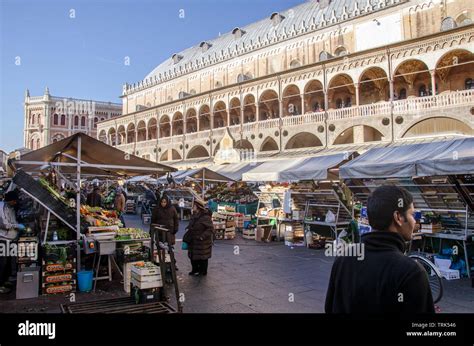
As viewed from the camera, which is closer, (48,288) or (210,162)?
(48,288)

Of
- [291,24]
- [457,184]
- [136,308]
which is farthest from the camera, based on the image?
[291,24]

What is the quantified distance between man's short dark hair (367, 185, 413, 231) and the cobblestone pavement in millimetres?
3760

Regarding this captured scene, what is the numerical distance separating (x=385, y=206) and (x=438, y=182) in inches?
297

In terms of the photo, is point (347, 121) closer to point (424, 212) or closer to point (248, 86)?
point (248, 86)

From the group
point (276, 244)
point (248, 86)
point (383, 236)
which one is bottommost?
point (276, 244)

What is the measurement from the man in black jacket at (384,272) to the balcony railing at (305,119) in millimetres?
25386

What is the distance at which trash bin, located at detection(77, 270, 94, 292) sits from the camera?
22.0 feet

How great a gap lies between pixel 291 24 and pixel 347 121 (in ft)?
56.3

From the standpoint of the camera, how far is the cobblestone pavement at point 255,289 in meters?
5.68

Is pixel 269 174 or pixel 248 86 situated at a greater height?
pixel 248 86

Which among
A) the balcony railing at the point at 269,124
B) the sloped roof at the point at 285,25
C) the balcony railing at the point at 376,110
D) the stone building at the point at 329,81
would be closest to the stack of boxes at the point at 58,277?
the stone building at the point at 329,81

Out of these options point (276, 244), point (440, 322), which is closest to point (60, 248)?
point (440, 322)

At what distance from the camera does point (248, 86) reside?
33.3 meters

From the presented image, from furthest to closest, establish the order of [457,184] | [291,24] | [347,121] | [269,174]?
[291,24], [347,121], [269,174], [457,184]
